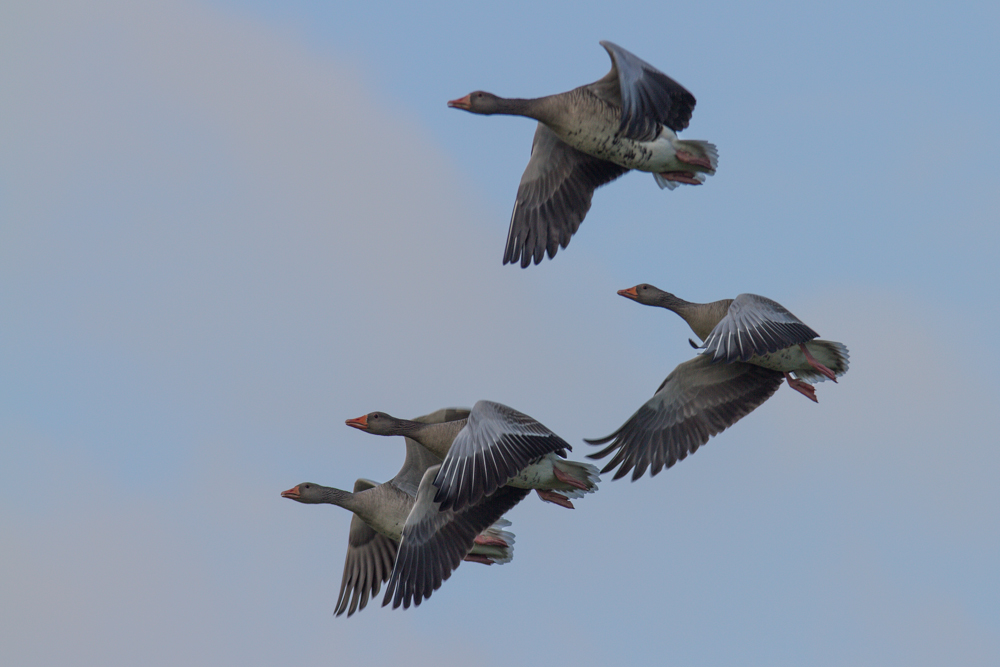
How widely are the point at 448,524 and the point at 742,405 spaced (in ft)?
10.3

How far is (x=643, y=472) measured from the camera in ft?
47.5

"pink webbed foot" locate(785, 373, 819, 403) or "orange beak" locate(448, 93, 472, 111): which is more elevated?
"orange beak" locate(448, 93, 472, 111)

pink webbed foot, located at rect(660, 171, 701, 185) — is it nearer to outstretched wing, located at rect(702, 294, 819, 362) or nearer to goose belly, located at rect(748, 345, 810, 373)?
outstretched wing, located at rect(702, 294, 819, 362)

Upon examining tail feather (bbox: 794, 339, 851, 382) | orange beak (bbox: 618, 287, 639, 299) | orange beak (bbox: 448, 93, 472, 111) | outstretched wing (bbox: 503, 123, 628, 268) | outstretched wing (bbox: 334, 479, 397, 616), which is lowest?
outstretched wing (bbox: 334, 479, 397, 616)

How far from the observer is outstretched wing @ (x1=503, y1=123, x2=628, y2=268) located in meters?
14.9

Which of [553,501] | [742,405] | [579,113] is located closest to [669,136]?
[579,113]

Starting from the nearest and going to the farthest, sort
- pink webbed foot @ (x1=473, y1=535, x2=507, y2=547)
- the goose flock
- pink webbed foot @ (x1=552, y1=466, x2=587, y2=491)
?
the goose flock < pink webbed foot @ (x1=552, y1=466, x2=587, y2=491) < pink webbed foot @ (x1=473, y1=535, x2=507, y2=547)

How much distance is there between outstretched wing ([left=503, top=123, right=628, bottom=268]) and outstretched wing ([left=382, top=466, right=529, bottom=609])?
100 inches

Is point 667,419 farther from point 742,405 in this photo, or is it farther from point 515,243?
point 515,243

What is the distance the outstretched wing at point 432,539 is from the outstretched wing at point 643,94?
11.6 feet

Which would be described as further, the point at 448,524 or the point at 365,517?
the point at 365,517

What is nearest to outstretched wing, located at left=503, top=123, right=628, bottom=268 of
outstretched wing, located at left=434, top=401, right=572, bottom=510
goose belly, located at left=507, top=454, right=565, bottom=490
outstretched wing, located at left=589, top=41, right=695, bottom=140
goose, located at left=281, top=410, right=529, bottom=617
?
outstretched wing, located at left=589, top=41, right=695, bottom=140

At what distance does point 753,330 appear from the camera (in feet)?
43.0

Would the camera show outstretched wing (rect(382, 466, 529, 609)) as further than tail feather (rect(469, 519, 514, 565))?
No
